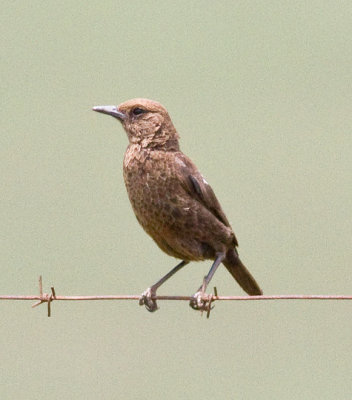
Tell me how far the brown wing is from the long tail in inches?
15.7

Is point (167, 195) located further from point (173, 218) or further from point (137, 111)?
Answer: point (137, 111)

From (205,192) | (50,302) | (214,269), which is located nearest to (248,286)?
(214,269)

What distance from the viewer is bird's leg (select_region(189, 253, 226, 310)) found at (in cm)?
621

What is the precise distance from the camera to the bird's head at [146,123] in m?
6.54

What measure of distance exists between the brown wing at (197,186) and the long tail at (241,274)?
0.40m

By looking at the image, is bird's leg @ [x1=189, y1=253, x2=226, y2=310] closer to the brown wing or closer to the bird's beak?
the brown wing

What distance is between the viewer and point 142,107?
662cm

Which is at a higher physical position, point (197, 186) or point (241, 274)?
point (197, 186)

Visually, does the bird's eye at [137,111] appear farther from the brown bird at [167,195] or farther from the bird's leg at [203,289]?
the bird's leg at [203,289]

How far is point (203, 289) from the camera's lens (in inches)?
253

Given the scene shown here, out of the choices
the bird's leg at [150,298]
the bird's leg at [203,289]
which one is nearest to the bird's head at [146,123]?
the bird's leg at [203,289]

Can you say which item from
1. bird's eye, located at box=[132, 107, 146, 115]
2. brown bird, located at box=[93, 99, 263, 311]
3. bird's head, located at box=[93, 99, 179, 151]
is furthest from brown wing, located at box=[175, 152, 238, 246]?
bird's eye, located at box=[132, 107, 146, 115]

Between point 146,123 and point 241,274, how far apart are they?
148cm

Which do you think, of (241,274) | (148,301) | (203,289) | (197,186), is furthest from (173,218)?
(241,274)
